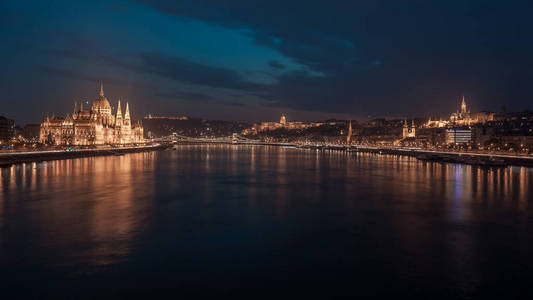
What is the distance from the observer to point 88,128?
9050 centimetres

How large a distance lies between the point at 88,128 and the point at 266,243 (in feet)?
290

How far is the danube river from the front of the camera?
8375 millimetres

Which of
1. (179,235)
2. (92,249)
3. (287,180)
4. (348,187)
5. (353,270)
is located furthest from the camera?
(287,180)

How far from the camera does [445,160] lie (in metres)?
51.6

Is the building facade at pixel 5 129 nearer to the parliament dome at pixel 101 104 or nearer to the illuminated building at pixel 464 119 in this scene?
the parliament dome at pixel 101 104

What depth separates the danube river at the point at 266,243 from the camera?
838 cm

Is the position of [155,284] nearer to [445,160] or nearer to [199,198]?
[199,198]

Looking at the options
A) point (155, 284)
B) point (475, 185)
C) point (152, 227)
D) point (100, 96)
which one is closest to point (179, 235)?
point (152, 227)

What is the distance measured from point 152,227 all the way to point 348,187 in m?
14.7

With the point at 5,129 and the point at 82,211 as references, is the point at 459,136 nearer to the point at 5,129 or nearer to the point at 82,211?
the point at 82,211

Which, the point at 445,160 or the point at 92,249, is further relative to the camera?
the point at 445,160

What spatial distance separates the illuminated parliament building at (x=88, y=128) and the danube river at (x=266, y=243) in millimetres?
72329

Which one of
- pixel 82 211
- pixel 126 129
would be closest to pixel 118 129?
pixel 126 129

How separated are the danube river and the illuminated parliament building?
72.3m
